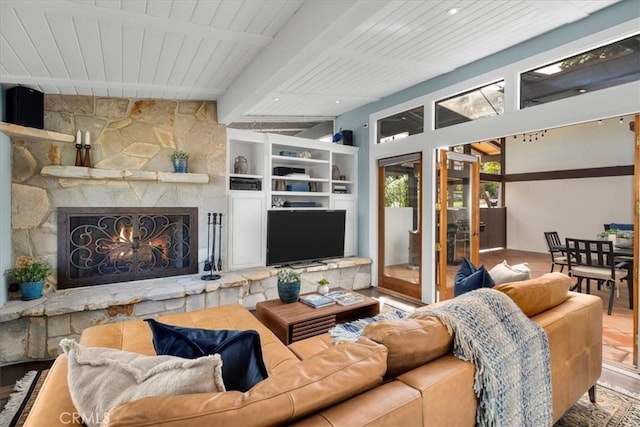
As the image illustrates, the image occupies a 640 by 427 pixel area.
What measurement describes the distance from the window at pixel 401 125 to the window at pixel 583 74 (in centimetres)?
133

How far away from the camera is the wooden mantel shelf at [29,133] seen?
9.33ft

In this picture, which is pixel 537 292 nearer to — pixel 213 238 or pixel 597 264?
pixel 597 264

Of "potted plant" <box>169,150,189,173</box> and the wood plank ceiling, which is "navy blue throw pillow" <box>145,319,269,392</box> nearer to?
the wood plank ceiling

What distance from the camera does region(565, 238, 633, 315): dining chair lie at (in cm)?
382

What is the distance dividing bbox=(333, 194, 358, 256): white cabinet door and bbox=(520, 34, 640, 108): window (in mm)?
2804

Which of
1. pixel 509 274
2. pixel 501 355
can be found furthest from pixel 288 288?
pixel 501 355

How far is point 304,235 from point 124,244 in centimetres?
222

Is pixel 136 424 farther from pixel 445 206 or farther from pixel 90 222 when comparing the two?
pixel 445 206

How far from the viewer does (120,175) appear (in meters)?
3.55

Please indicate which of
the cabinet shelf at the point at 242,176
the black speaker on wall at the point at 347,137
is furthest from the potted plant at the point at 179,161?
the black speaker on wall at the point at 347,137

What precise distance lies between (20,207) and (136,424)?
3572 mm

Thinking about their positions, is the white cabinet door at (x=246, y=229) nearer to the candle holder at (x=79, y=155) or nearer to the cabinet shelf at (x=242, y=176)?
the cabinet shelf at (x=242, y=176)

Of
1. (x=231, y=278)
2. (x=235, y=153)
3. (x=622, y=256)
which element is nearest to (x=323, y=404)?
(x=231, y=278)

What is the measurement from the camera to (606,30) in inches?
106
